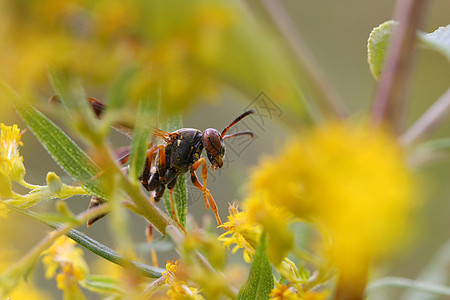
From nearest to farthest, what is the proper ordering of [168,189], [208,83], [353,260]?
[353,260]
[168,189]
[208,83]

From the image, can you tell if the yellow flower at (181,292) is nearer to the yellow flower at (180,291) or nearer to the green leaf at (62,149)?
the yellow flower at (180,291)

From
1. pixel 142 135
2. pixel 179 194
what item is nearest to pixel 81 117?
pixel 142 135

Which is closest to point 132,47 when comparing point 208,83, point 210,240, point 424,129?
point 208,83

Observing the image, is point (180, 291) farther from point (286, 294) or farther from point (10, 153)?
point (10, 153)

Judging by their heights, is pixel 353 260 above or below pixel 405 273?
above

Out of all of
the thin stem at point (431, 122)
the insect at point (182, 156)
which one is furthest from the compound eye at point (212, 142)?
the thin stem at point (431, 122)

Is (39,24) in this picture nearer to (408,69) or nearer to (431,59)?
(431,59)

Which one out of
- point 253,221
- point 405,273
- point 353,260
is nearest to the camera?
point 353,260
